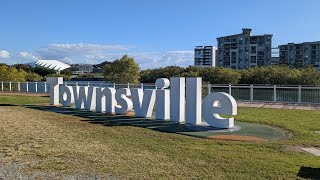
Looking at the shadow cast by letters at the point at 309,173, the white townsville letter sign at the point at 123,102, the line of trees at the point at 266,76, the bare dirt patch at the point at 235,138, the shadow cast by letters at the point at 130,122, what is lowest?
the shadow cast by letters at the point at 309,173

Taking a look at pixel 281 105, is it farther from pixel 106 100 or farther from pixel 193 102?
pixel 106 100

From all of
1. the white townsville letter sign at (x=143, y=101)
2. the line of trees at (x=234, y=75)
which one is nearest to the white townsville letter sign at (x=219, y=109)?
the white townsville letter sign at (x=143, y=101)

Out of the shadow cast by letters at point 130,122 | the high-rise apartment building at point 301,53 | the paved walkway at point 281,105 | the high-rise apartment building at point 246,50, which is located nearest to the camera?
the shadow cast by letters at point 130,122

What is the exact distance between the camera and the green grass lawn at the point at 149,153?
23.2ft

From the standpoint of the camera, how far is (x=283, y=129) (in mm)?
12422

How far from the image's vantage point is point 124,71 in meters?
38.0

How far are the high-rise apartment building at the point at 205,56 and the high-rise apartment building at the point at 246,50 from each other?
1078 cm

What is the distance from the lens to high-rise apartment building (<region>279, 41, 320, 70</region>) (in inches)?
4281

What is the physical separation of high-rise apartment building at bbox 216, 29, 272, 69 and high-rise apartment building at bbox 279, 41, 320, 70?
6016 millimetres

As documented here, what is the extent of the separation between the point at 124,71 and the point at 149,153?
29746 mm

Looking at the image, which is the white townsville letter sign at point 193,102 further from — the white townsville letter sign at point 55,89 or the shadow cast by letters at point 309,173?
the white townsville letter sign at point 55,89

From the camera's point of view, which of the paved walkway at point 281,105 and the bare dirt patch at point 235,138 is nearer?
the bare dirt patch at point 235,138

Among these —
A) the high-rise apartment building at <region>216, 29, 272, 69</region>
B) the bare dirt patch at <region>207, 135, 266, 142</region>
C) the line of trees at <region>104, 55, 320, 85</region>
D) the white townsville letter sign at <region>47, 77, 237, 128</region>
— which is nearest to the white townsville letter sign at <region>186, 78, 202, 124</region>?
the white townsville letter sign at <region>47, 77, 237, 128</region>

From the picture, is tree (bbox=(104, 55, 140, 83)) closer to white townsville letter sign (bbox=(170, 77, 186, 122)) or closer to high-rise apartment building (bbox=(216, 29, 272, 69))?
white townsville letter sign (bbox=(170, 77, 186, 122))
